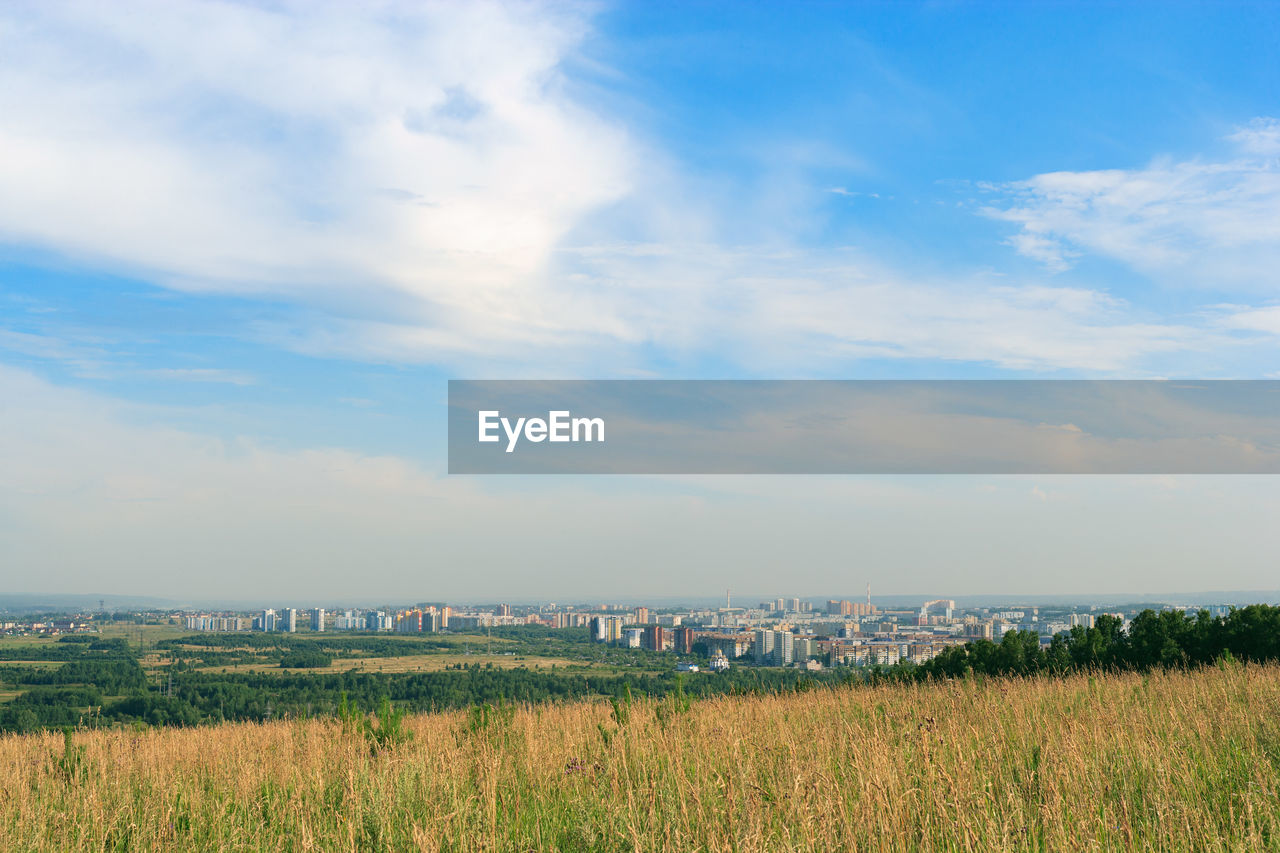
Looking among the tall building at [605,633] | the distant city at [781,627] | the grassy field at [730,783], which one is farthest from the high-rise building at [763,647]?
the grassy field at [730,783]

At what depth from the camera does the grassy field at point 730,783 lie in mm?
4953

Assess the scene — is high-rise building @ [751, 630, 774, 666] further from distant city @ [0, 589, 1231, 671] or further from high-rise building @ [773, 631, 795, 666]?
high-rise building @ [773, 631, 795, 666]

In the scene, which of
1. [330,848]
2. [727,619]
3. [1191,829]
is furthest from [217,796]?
[727,619]

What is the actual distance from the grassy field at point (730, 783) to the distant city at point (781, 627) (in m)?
12.3

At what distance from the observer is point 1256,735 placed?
298 inches

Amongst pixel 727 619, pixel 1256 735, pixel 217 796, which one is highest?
pixel 1256 735

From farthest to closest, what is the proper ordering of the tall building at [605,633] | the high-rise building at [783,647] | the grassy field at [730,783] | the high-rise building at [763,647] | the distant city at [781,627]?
the tall building at [605,633] → the high-rise building at [763,647] → the high-rise building at [783,647] → the distant city at [781,627] → the grassy field at [730,783]

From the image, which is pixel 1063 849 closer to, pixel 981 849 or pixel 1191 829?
pixel 981 849

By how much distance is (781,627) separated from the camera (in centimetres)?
10725

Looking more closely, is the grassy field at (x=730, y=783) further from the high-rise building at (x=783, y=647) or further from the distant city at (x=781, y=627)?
the high-rise building at (x=783, y=647)

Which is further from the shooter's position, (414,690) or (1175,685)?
(414,690)

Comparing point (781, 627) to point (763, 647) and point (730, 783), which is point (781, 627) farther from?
point (730, 783)

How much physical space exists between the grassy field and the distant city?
12.3 meters

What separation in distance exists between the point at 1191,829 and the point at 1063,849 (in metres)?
1.33
